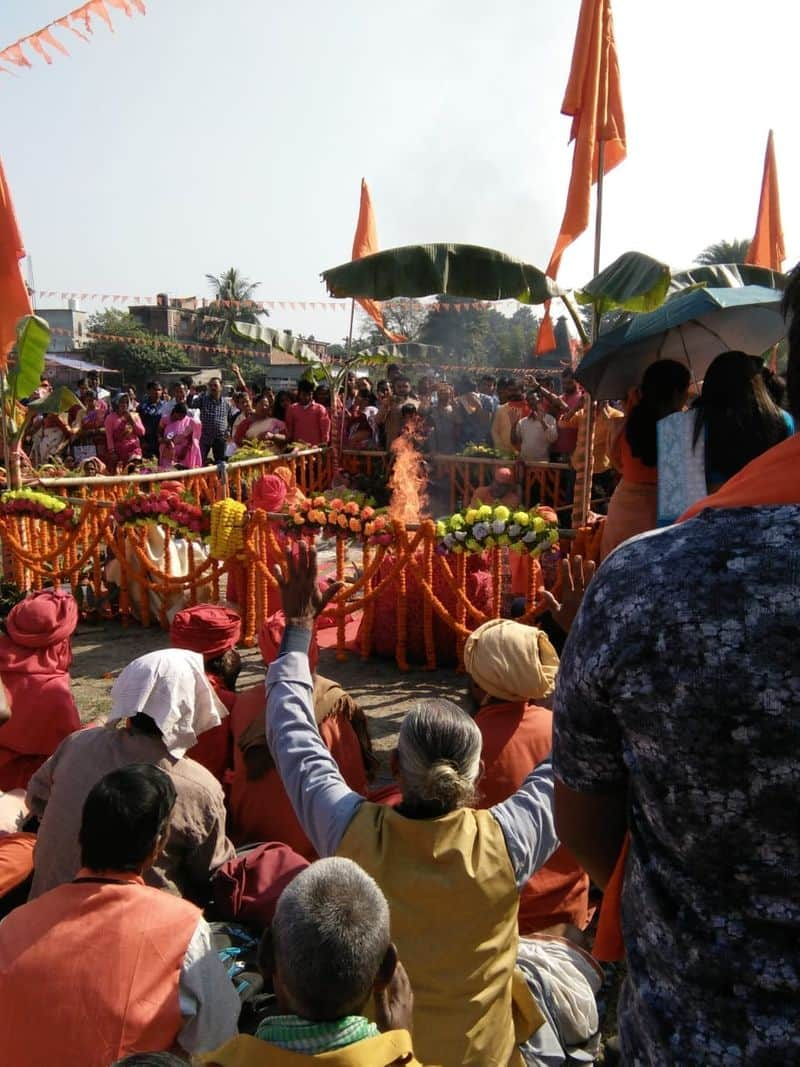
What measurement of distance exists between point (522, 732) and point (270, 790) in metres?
1.12

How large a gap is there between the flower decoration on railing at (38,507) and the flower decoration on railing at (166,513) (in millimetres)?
675

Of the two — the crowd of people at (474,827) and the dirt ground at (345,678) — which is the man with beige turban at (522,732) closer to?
the crowd of people at (474,827)

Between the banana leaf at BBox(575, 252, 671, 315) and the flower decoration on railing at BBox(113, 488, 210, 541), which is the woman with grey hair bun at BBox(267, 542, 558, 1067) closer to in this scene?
the banana leaf at BBox(575, 252, 671, 315)

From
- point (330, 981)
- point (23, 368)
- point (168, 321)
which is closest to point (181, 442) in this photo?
point (23, 368)

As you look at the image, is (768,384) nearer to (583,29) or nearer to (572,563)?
(572,563)

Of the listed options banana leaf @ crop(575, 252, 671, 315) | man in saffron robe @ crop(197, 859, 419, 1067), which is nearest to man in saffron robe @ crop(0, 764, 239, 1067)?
man in saffron robe @ crop(197, 859, 419, 1067)

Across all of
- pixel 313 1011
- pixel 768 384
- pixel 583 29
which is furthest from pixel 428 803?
pixel 583 29

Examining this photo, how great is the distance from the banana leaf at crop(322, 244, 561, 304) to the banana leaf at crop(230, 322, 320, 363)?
672 cm

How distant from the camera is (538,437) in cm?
1251

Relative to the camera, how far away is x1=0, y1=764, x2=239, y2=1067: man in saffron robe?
204cm

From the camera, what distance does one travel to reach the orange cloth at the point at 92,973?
2027mm

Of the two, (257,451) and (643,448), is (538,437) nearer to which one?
(257,451)

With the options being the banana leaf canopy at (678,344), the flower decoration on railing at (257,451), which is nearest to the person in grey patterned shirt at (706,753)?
the banana leaf canopy at (678,344)

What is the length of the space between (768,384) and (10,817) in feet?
11.8
